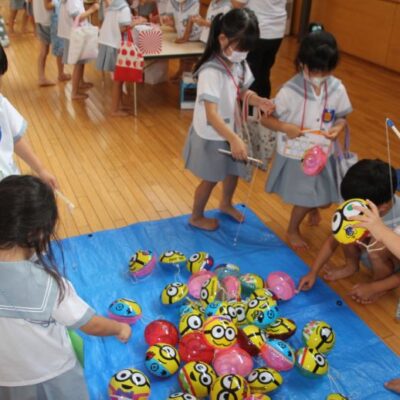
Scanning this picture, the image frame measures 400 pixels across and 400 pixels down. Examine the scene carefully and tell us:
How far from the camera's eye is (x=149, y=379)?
5.68 ft

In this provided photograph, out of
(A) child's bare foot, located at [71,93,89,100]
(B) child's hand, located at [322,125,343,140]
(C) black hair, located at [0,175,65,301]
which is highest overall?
(C) black hair, located at [0,175,65,301]

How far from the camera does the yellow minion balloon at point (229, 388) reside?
1541mm

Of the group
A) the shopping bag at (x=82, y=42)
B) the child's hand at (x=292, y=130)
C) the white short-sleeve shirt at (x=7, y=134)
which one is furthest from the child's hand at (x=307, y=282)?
the shopping bag at (x=82, y=42)

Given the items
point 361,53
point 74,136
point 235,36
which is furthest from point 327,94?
point 361,53

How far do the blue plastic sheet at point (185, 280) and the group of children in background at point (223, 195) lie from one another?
0.09m

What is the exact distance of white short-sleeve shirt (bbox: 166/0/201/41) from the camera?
4.38 m

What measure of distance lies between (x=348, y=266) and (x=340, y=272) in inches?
2.2

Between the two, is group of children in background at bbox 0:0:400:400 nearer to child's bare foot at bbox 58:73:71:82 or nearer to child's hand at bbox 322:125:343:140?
child's hand at bbox 322:125:343:140

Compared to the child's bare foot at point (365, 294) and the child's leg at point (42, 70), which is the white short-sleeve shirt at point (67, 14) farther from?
the child's bare foot at point (365, 294)

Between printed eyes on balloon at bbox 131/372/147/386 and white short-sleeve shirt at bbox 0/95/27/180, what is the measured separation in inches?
32.7

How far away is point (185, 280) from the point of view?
2.23 metres

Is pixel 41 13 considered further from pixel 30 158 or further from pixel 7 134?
pixel 7 134

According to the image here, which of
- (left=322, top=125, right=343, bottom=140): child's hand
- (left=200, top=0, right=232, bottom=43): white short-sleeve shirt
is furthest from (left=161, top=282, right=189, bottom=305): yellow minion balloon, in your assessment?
(left=200, top=0, right=232, bottom=43): white short-sleeve shirt

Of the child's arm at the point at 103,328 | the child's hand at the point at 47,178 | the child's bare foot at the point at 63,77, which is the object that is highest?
the child's hand at the point at 47,178
